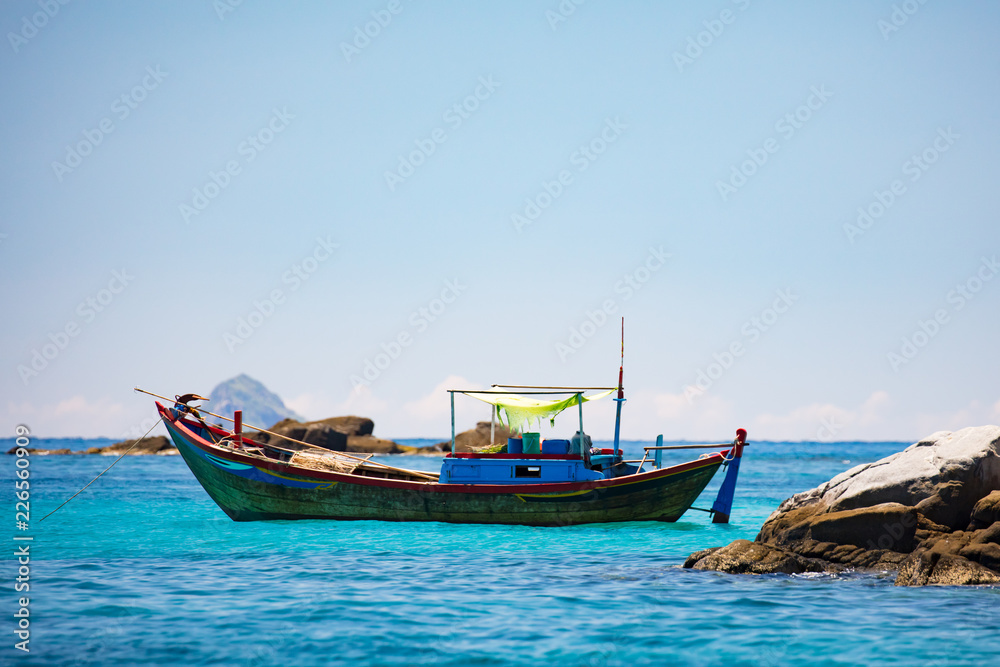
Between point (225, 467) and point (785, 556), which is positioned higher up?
point (225, 467)

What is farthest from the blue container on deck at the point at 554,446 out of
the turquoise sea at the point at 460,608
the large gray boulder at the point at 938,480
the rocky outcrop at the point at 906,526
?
the large gray boulder at the point at 938,480

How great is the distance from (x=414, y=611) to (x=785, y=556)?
269 inches

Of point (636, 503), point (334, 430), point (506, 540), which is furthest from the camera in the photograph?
point (334, 430)

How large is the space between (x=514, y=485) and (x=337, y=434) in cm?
5562

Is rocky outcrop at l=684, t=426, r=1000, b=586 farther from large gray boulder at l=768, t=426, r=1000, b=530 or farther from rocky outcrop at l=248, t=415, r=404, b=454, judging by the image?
rocky outcrop at l=248, t=415, r=404, b=454

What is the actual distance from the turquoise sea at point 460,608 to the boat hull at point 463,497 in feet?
9.95

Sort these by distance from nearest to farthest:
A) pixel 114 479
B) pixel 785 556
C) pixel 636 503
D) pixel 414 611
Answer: pixel 414 611
pixel 785 556
pixel 636 503
pixel 114 479

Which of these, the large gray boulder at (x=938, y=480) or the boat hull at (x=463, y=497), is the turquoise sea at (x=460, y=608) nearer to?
the large gray boulder at (x=938, y=480)

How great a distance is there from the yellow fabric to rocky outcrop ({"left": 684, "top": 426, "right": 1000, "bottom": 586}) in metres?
7.91

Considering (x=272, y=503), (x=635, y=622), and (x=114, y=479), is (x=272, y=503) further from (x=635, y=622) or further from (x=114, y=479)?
(x=114, y=479)

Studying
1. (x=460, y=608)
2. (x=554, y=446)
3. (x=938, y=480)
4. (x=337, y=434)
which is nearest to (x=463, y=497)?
(x=554, y=446)

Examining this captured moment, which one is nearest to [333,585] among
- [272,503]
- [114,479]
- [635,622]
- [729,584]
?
[635,622]

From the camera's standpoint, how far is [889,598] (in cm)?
1210

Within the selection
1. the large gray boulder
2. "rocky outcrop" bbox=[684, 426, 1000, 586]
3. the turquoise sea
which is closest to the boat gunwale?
the turquoise sea
